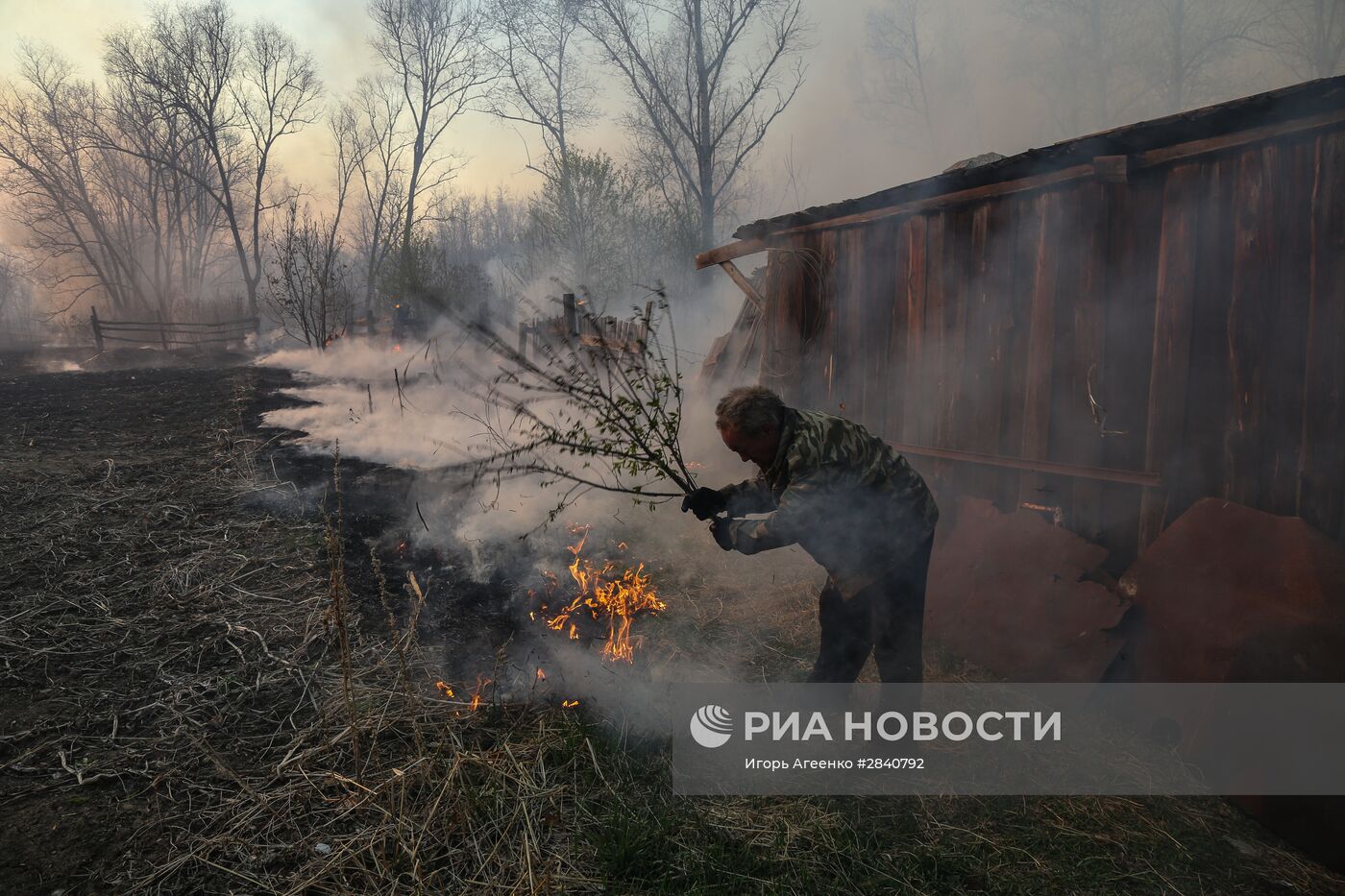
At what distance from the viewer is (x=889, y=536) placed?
344 centimetres

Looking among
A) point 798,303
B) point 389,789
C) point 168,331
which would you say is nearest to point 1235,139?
point 798,303

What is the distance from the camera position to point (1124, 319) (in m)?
4.72

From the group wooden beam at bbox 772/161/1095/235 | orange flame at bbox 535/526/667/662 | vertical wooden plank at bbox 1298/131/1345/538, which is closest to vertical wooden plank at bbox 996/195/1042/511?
wooden beam at bbox 772/161/1095/235

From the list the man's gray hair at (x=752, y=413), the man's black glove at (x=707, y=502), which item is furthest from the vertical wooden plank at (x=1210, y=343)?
the man's black glove at (x=707, y=502)

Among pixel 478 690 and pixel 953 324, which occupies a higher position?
pixel 953 324

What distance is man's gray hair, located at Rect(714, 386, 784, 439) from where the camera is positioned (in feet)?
11.0

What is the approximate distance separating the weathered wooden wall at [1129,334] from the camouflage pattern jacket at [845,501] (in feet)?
7.32

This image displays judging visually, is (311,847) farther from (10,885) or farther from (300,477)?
(300,477)

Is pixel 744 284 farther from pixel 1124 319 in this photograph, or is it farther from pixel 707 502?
pixel 707 502

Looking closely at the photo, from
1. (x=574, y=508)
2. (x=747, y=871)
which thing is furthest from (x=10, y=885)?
(x=574, y=508)

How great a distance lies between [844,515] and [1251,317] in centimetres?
300

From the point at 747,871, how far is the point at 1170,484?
3.80 metres

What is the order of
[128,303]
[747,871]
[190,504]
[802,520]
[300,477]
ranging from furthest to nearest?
[128,303], [300,477], [190,504], [802,520], [747,871]

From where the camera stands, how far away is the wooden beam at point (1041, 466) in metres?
4.66
